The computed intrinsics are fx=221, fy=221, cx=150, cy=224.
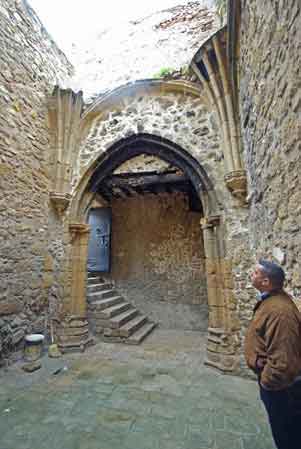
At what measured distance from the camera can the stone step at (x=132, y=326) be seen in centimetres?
430

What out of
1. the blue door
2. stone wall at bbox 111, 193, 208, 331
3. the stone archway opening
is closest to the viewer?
the stone archway opening

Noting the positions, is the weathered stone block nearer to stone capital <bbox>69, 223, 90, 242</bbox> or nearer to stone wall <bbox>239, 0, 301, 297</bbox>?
stone capital <bbox>69, 223, 90, 242</bbox>

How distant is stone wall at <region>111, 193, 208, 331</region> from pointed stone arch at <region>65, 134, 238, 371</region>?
2.17 metres

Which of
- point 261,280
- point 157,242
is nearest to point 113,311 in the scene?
point 157,242

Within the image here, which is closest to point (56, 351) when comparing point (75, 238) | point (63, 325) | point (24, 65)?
point (63, 325)

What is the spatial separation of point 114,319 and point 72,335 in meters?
0.97

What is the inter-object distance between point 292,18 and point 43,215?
3908 millimetres

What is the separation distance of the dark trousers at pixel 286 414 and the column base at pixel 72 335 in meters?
3.19

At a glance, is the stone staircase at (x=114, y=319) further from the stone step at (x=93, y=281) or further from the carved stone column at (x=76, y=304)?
the carved stone column at (x=76, y=304)

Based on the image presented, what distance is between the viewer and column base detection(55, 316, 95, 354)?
3648 mm

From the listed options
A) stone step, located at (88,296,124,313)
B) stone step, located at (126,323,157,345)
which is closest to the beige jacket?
stone step, located at (126,323,157,345)

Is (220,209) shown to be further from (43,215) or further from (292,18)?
(43,215)

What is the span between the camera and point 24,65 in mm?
3674

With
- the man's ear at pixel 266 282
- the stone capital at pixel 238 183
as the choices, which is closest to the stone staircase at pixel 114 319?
the stone capital at pixel 238 183
